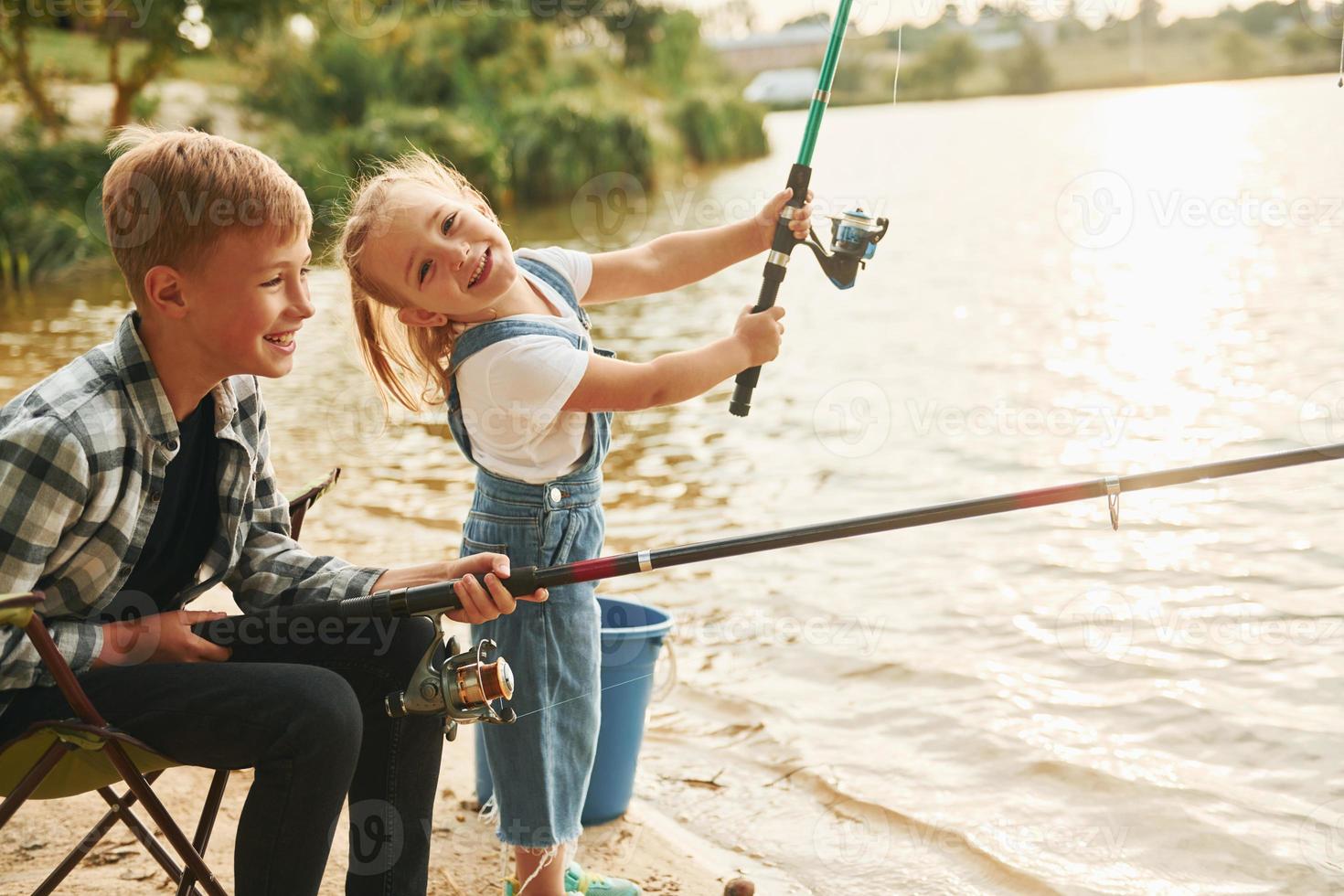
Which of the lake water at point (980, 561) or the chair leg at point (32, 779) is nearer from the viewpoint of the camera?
the chair leg at point (32, 779)

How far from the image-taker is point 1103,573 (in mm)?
4328

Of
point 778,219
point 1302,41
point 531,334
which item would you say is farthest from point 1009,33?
point 531,334

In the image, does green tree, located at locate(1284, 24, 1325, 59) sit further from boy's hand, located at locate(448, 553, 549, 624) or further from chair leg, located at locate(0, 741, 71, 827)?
chair leg, located at locate(0, 741, 71, 827)

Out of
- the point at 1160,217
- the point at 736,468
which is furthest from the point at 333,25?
the point at 736,468

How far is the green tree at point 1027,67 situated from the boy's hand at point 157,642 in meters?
46.2

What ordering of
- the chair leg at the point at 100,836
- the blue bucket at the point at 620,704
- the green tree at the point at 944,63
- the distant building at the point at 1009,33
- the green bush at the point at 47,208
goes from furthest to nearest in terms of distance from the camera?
the distant building at the point at 1009,33 → the green tree at the point at 944,63 → the green bush at the point at 47,208 → the blue bucket at the point at 620,704 → the chair leg at the point at 100,836

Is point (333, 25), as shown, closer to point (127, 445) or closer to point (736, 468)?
point (736, 468)

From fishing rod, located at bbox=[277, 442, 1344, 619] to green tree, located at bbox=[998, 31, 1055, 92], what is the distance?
150 feet

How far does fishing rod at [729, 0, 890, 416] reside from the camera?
7.43 feet

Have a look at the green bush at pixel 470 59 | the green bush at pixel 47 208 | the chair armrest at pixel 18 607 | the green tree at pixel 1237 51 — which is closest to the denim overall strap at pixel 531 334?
the chair armrest at pixel 18 607

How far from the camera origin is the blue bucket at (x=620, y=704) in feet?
8.34

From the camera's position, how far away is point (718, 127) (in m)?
25.1

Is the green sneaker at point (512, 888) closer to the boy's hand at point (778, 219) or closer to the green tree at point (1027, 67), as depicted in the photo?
the boy's hand at point (778, 219)

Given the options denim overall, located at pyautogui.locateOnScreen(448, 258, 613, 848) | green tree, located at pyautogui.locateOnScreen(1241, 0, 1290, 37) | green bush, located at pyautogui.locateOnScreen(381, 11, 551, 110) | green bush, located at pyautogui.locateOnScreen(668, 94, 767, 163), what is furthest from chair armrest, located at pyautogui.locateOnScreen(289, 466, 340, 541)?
green tree, located at pyautogui.locateOnScreen(1241, 0, 1290, 37)
